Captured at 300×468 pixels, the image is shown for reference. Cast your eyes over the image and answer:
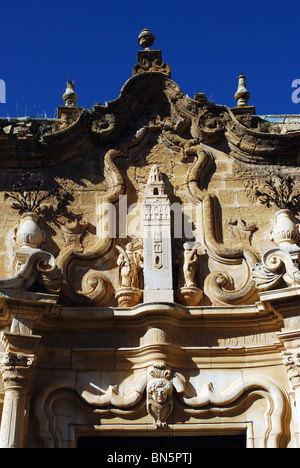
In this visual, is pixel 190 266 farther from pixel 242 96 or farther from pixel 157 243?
pixel 242 96

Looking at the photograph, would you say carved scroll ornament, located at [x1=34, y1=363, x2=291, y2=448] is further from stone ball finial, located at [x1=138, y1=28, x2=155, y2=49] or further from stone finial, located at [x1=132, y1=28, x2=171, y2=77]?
stone ball finial, located at [x1=138, y1=28, x2=155, y2=49]

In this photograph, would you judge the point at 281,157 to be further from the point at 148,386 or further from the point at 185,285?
the point at 148,386

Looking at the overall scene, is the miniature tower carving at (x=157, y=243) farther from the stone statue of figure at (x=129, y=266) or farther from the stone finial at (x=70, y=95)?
the stone finial at (x=70, y=95)

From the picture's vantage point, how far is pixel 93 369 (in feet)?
26.3

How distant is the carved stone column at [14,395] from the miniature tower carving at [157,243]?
1.55 meters

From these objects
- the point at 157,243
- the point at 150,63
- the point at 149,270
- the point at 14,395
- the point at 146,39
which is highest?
the point at 146,39

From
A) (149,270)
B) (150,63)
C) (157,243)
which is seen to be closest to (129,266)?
(149,270)

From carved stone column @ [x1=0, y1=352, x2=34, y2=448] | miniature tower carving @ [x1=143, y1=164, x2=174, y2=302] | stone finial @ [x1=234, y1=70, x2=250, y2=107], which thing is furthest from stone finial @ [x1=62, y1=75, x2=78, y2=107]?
carved stone column @ [x1=0, y1=352, x2=34, y2=448]

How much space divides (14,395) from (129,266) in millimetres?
1967

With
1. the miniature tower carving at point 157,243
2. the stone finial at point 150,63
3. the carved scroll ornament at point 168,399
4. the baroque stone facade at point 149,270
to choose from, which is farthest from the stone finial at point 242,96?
the carved scroll ornament at point 168,399

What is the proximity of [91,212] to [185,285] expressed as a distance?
1547 millimetres

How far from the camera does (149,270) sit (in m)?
8.37

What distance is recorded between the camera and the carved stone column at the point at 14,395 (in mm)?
7176
